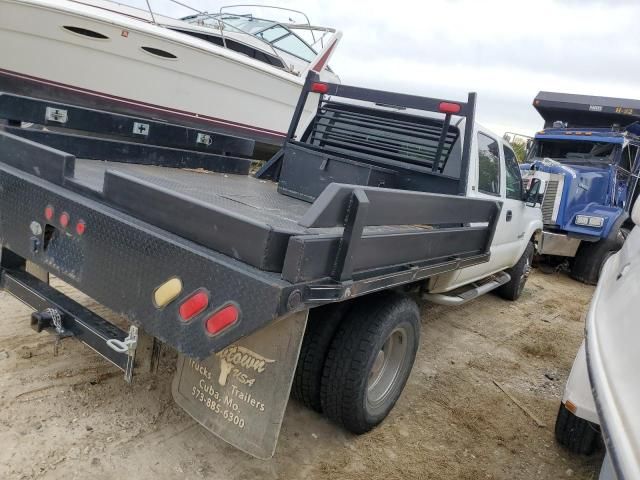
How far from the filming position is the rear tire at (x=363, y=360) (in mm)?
2664

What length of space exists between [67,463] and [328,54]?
8013mm

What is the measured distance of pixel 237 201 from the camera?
3127 mm

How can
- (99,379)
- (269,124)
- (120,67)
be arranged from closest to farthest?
(99,379) < (120,67) < (269,124)

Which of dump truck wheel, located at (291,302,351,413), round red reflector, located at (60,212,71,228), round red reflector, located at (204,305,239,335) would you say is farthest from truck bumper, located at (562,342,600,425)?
round red reflector, located at (60,212,71,228)

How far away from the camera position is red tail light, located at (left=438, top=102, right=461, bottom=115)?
3.79 metres

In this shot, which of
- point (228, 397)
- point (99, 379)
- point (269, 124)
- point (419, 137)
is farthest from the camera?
point (269, 124)

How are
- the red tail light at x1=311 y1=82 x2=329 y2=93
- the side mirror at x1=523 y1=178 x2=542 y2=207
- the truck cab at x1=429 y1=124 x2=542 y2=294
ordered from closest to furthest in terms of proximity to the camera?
the truck cab at x1=429 y1=124 x2=542 y2=294
the red tail light at x1=311 y1=82 x2=329 y2=93
the side mirror at x1=523 y1=178 x2=542 y2=207

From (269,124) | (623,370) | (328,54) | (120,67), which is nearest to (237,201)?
(623,370)

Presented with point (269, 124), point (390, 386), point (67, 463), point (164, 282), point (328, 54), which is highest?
point (328, 54)

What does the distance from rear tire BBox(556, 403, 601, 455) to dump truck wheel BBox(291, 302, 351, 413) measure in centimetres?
146

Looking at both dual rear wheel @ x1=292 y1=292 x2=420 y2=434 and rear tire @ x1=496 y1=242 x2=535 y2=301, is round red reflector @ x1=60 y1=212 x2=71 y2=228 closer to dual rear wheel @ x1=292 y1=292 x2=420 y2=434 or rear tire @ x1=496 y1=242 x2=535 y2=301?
dual rear wheel @ x1=292 y1=292 x2=420 y2=434

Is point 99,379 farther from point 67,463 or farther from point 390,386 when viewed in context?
point 390,386

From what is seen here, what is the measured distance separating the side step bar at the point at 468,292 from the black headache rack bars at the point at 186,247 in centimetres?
106

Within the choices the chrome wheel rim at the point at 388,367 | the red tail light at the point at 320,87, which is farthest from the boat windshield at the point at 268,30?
the chrome wheel rim at the point at 388,367
